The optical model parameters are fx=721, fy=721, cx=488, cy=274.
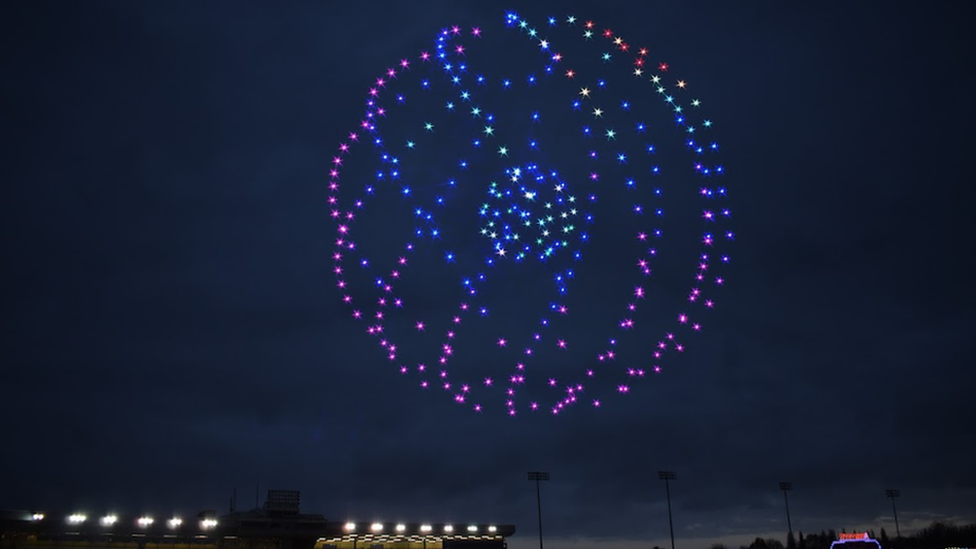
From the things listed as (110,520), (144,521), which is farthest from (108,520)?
(144,521)

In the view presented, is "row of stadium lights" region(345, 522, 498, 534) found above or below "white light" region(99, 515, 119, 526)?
below

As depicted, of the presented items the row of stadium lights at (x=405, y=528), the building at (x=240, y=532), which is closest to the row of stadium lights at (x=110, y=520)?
the building at (x=240, y=532)

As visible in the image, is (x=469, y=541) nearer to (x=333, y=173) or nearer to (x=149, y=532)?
(x=149, y=532)

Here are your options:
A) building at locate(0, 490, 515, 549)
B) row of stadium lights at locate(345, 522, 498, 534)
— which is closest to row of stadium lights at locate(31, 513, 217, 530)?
building at locate(0, 490, 515, 549)

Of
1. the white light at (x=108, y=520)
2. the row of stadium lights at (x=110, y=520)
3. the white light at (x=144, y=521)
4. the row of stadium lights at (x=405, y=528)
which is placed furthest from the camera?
the row of stadium lights at (x=405, y=528)

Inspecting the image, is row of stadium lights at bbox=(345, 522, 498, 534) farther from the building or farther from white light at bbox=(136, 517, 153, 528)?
white light at bbox=(136, 517, 153, 528)

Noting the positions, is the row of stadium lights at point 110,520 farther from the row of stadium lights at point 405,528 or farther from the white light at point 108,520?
the row of stadium lights at point 405,528

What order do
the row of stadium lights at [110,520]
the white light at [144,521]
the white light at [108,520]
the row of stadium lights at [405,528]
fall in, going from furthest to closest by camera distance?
1. the row of stadium lights at [405,528]
2. the white light at [144,521]
3. the white light at [108,520]
4. the row of stadium lights at [110,520]

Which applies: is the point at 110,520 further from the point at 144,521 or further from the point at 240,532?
the point at 240,532
